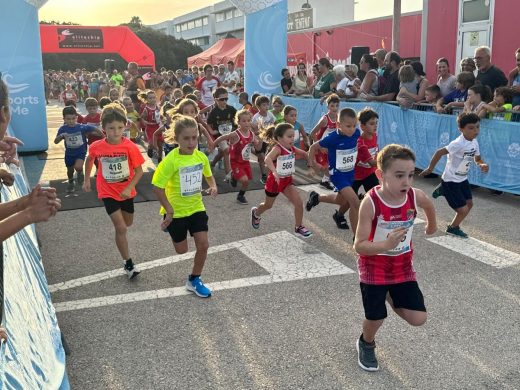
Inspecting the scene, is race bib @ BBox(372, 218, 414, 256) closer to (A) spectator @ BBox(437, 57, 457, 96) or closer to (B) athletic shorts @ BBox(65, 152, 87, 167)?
(A) spectator @ BBox(437, 57, 457, 96)

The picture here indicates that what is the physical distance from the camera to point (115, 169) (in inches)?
211

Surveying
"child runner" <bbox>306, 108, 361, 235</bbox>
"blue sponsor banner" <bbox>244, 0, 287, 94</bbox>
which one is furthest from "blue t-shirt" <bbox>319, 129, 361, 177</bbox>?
"blue sponsor banner" <bbox>244, 0, 287, 94</bbox>

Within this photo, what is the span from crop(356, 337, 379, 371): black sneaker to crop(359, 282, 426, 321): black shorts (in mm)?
249

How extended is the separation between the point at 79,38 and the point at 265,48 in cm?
2216

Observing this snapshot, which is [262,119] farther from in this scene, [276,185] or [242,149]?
[276,185]

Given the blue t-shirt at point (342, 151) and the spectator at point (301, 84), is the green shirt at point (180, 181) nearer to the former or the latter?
the blue t-shirt at point (342, 151)

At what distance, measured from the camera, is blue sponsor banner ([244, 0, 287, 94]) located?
48.7 ft

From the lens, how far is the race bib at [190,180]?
4.84 m

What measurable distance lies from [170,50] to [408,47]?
124ft

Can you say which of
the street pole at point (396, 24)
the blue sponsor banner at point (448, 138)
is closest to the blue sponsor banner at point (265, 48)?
the blue sponsor banner at point (448, 138)

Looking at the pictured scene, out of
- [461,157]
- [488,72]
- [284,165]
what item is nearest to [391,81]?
[488,72]

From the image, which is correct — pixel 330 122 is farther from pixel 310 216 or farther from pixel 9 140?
pixel 9 140

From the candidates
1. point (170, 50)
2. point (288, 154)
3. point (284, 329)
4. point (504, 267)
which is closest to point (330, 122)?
point (288, 154)

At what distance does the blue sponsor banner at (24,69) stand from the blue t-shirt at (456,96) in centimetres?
956
